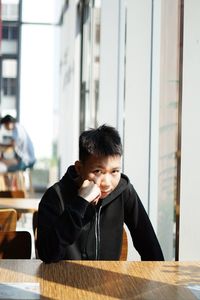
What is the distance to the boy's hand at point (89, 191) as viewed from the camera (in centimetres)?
188

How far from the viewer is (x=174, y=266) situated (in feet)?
5.52

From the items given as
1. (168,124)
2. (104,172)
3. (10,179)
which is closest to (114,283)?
(104,172)

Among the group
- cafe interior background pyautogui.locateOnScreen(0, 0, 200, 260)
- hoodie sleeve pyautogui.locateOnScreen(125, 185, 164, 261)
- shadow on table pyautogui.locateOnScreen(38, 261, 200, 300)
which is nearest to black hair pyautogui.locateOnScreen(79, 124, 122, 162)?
hoodie sleeve pyautogui.locateOnScreen(125, 185, 164, 261)

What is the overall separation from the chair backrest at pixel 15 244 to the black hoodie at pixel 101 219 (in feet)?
Result: 0.32

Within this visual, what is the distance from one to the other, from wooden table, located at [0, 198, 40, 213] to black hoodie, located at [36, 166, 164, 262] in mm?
1603

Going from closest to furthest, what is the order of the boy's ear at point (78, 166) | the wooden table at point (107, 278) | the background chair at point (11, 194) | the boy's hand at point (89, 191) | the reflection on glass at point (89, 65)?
the wooden table at point (107, 278) < the boy's hand at point (89, 191) < the boy's ear at point (78, 166) < the background chair at point (11, 194) < the reflection on glass at point (89, 65)

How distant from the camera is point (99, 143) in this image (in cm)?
200

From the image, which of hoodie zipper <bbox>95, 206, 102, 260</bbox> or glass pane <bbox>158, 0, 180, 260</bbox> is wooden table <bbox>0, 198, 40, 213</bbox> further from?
hoodie zipper <bbox>95, 206, 102, 260</bbox>

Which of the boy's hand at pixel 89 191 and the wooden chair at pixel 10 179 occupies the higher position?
the boy's hand at pixel 89 191

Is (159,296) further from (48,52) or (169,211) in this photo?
(48,52)

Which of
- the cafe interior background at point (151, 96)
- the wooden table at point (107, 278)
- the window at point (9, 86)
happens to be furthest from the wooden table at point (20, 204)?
the window at point (9, 86)

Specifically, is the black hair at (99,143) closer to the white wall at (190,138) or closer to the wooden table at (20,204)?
the white wall at (190,138)

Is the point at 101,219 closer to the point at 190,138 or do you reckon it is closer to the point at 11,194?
the point at 190,138

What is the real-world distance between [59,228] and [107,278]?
0.35 metres
